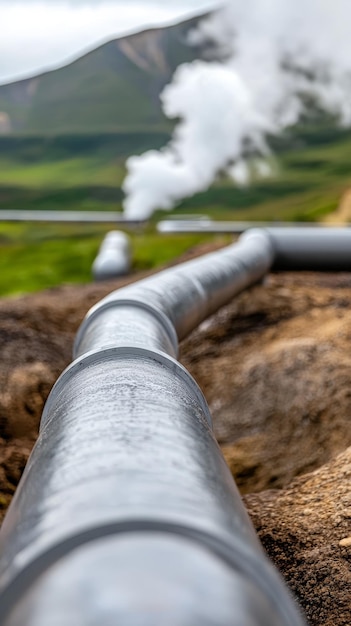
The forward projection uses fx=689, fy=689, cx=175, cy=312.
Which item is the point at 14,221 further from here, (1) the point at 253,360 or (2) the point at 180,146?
(1) the point at 253,360

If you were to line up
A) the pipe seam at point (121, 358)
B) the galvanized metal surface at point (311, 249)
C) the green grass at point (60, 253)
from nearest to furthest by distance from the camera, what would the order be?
the pipe seam at point (121, 358) → the galvanized metal surface at point (311, 249) → the green grass at point (60, 253)

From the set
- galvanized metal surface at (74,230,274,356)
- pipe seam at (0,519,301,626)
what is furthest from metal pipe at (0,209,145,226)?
pipe seam at (0,519,301,626)

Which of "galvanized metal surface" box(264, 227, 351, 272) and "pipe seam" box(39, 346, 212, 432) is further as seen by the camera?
"galvanized metal surface" box(264, 227, 351, 272)

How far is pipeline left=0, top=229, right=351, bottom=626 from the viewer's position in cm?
163

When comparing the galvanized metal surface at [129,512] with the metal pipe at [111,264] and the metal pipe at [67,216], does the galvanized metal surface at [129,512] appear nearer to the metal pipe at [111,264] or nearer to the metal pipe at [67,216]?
the metal pipe at [111,264]

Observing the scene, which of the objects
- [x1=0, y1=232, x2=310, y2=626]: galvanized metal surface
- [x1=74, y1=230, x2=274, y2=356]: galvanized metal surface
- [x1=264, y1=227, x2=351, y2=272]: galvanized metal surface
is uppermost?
[x1=0, y1=232, x2=310, y2=626]: galvanized metal surface

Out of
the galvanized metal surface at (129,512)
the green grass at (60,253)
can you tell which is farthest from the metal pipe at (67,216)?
the galvanized metal surface at (129,512)

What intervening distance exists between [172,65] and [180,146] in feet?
25.0

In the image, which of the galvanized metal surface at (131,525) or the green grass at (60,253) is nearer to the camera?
the galvanized metal surface at (131,525)

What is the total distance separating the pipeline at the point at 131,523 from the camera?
1.63 meters

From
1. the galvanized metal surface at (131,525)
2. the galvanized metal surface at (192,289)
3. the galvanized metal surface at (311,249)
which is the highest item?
the galvanized metal surface at (131,525)

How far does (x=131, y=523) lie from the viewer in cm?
184

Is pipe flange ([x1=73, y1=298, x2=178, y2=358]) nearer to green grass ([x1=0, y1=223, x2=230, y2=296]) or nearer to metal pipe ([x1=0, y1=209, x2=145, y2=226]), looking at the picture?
green grass ([x1=0, y1=223, x2=230, y2=296])

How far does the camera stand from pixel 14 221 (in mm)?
42188
